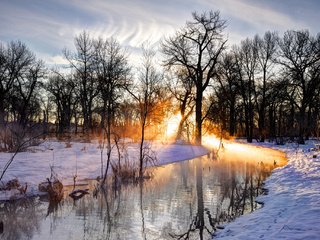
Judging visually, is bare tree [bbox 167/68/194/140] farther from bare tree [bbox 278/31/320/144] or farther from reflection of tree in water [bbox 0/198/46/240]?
reflection of tree in water [bbox 0/198/46/240]

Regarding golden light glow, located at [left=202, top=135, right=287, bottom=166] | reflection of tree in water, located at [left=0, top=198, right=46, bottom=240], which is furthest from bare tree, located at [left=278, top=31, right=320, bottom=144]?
reflection of tree in water, located at [left=0, top=198, right=46, bottom=240]

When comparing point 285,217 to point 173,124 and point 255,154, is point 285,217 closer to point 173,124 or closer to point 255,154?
point 255,154

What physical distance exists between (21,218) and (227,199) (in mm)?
5462

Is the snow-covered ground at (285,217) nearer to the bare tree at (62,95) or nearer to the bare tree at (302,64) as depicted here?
the bare tree at (302,64)

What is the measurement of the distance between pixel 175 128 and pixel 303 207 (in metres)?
37.5

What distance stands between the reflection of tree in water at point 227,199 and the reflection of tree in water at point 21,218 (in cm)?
299

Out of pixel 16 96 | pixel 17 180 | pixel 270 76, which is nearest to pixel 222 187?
pixel 17 180

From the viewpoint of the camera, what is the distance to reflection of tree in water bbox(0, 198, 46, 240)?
7.81 meters

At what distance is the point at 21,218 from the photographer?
9.06 meters

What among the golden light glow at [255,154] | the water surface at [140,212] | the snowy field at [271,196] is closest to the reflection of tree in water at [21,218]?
the water surface at [140,212]

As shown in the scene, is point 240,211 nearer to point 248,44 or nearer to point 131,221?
point 131,221

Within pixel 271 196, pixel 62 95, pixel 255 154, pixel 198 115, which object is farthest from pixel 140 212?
pixel 62 95

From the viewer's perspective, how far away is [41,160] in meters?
15.5

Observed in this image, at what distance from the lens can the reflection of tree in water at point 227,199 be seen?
8.16 meters
